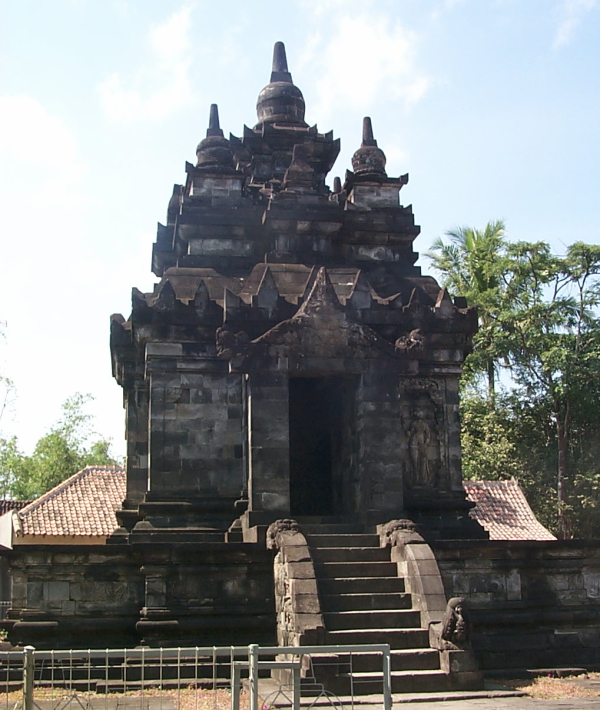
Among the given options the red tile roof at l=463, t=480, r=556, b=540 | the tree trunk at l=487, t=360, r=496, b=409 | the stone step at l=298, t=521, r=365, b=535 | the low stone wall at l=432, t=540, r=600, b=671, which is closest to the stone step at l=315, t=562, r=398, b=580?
the low stone wall at l=432, t=540, r=600, b=671

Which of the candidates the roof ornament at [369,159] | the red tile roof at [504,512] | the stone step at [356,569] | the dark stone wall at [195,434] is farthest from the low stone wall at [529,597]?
the red tile roof at [504,512]

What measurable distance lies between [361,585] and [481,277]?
2528 centimetres

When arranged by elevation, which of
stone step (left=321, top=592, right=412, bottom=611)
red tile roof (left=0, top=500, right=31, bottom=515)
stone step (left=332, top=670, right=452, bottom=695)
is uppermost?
red tile roof (left=0, top=500, right=31, bottom=515)

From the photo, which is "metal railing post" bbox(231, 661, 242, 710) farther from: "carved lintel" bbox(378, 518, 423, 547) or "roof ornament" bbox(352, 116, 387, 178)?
"roof ornament" bbox(352, 116, 387, 178)

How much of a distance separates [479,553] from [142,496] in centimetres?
655

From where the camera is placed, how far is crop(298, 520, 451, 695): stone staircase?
36.2 feet

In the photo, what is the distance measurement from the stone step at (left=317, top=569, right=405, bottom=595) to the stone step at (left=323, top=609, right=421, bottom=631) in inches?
19.5

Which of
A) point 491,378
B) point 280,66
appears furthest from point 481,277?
point 280,66

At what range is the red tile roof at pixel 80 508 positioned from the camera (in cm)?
2589

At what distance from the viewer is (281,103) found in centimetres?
2261

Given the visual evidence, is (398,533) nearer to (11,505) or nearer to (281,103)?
(281,103)

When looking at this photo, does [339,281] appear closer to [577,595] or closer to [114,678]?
[577,595]

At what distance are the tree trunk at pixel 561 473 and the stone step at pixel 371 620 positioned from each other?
61.0 ft

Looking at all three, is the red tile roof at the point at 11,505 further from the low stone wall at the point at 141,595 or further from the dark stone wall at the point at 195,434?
the low stone wall at the point at 141,595
